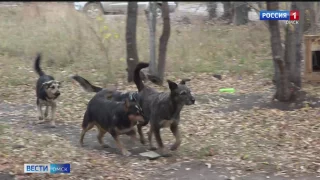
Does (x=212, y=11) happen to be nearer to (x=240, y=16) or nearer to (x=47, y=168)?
(x=240, y=16)

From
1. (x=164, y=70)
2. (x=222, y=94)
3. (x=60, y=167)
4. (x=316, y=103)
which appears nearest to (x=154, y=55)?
(x=164, y=70)

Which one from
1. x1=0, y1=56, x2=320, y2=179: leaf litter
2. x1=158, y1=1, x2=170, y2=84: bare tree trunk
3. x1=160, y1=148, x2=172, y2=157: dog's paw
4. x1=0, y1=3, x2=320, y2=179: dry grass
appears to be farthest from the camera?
x1=158, y1=1, x2=170, y2=84: bare tree trunk

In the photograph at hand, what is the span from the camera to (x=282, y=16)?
391 inches

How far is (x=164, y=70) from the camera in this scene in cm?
1259

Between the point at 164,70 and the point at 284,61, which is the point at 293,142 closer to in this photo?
the point at 284,61

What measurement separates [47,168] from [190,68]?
7.08 meters

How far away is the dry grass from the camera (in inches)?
321

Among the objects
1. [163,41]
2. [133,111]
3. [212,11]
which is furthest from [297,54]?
[212,11]

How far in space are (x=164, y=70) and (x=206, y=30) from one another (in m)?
4.44

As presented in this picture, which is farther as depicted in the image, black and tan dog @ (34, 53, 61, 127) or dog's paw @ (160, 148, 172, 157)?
black and tan dog @ (34, 53, 61, 127)

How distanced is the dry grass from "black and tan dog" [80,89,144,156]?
0.86 metres

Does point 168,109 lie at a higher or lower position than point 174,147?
higher

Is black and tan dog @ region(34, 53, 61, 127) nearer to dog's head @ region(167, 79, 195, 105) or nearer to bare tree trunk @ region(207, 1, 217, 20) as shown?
dog's head @ region(167, 79, 195, 105)

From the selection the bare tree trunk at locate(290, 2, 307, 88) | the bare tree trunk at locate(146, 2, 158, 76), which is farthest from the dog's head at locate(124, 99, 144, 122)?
the bare tree trunk at locate(146, 2, 158, 76)
